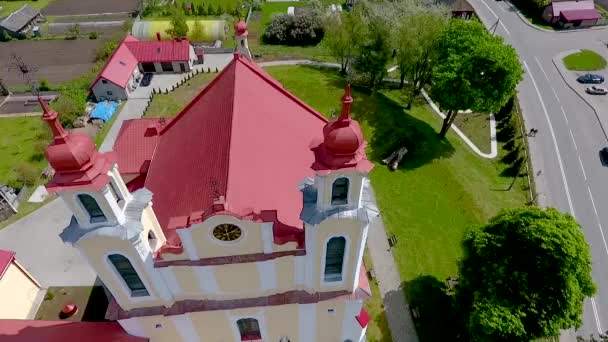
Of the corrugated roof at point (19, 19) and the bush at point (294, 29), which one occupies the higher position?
the bush at point (294, 29)

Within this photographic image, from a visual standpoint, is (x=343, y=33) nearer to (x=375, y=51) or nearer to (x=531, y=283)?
(x=375, y=51)

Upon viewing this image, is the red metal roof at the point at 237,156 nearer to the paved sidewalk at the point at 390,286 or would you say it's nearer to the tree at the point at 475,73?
the paved sidewalk at the point at 390,286

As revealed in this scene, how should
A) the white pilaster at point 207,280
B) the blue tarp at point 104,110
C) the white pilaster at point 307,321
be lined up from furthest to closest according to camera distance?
the blue tarp at point 104,110 → the white pilaster at point 307,321 → the white pilaster at point 207,280

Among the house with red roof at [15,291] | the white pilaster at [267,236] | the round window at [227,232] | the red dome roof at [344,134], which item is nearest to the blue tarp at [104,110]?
the house with red roof at [15,291]

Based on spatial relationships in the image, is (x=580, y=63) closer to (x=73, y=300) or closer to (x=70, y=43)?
(x=73, y=300)

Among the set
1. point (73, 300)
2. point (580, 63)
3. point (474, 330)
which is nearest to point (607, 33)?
point (580, 63)

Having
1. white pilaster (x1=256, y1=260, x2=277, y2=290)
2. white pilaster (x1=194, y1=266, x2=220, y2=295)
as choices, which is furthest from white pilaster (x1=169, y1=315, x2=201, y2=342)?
white pilaster (x1=256, y1=260, x2=277, y2=290)

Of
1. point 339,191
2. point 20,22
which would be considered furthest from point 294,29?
point 339,191
